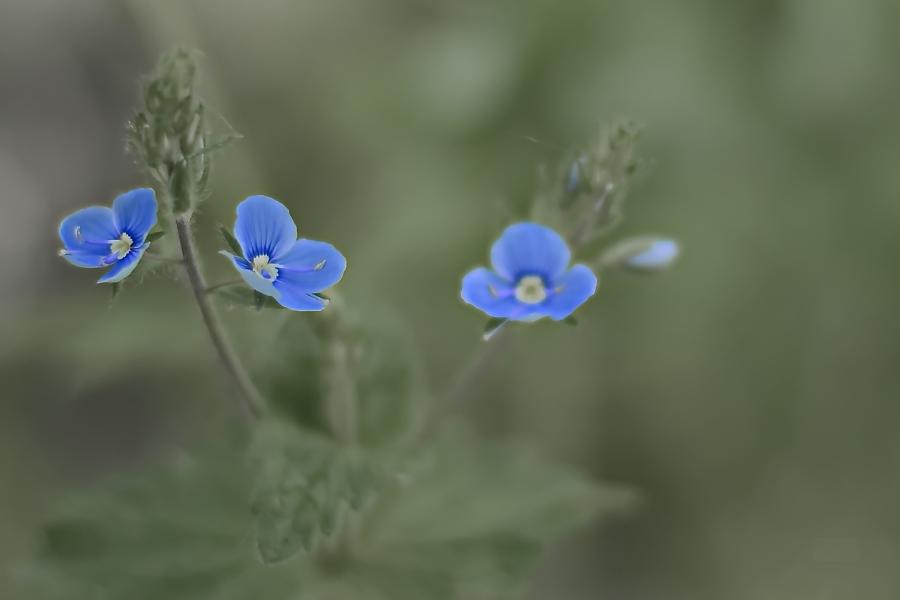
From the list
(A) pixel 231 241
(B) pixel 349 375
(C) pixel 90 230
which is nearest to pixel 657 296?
(B) pixel 349 375

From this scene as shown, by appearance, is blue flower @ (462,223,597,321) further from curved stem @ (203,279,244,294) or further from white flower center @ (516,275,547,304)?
curved stem @ (203,279,244,294)

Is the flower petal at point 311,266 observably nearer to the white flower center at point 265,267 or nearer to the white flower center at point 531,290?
the white flower center at point 265,267

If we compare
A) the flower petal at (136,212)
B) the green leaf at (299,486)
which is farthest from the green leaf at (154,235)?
the green leaf at (299,486)

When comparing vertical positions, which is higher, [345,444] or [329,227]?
[329,227]

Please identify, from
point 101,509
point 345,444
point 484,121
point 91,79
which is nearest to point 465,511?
point 345,444

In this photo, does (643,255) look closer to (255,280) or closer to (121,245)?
(255,280)

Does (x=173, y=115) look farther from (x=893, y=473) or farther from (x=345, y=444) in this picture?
(x=893, y=473)

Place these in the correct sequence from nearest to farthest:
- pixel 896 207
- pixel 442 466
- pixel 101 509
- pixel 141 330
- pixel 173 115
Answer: pixel 173 115 < pixel 101 509 < pixel 442 466 < pixel 141 330 < pixel 896 207
